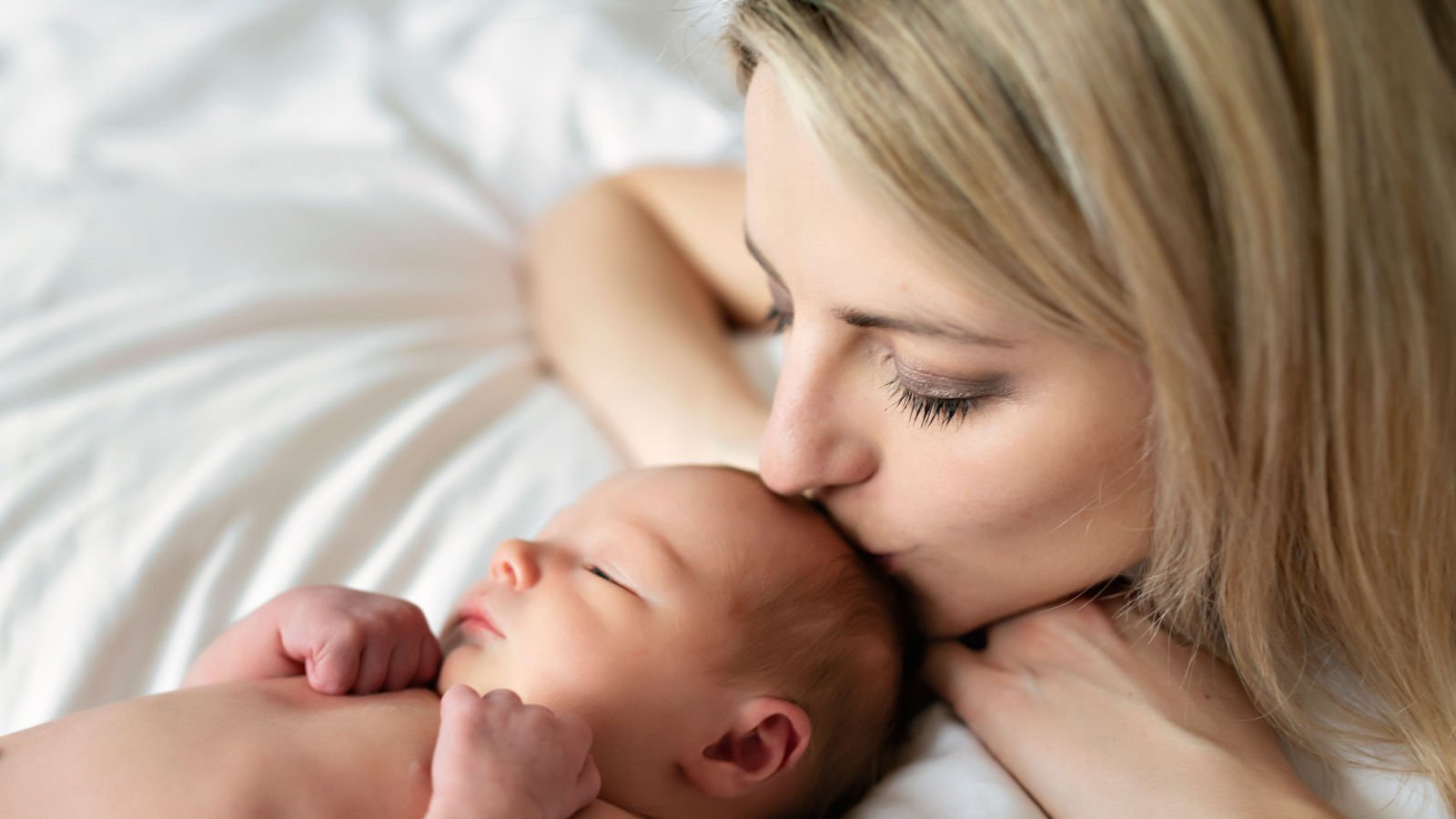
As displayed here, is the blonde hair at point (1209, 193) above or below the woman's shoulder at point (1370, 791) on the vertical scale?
above

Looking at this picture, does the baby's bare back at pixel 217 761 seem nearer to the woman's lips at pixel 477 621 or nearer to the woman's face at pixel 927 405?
the woman's lips at pixel 477 621

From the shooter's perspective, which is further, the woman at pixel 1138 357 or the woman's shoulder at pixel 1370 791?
the woman's shoulder at pixel 1370 791

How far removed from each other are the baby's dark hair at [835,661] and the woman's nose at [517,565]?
0.69ft

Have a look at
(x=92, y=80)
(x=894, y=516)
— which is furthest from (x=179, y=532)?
(x=92, y=80)

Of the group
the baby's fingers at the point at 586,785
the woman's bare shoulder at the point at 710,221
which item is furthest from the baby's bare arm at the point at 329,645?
the woman's bare shoulder at the point at 710,221

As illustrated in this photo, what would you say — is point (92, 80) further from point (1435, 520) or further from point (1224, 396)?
point (1435, 520)

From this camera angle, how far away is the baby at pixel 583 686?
105 cm

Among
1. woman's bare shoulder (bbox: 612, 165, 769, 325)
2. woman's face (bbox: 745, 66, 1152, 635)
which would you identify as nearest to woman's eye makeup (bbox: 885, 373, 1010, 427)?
woman's face (bbox: 745, 66, 1152, 635)

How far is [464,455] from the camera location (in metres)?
1.66

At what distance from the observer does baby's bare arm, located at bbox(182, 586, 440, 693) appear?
1210mm

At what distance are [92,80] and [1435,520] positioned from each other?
212cm

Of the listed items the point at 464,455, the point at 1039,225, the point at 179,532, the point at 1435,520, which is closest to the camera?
the point at 1039,225

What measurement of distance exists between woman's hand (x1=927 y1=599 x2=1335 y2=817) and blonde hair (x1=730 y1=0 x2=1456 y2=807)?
240 mm

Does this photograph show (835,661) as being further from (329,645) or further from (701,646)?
(329,645)
